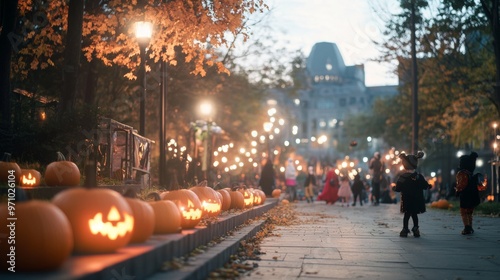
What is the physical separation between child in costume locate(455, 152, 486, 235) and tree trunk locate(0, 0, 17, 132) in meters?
9.12

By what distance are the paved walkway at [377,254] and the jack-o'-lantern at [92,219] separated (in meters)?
2.26

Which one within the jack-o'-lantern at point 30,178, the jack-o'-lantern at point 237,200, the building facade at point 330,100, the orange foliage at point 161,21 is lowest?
the jack-o'-lantern at point 237,200

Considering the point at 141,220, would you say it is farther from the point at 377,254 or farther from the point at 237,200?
the point at 237,200

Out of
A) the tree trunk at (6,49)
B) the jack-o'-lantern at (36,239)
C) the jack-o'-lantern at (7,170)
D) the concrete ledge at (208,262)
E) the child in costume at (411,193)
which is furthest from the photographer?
the child in costume at (411,193)

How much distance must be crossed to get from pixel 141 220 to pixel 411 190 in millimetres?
8917

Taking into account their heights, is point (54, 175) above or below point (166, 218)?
above

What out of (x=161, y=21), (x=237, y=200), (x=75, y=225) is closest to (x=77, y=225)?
(x=75, y=225)

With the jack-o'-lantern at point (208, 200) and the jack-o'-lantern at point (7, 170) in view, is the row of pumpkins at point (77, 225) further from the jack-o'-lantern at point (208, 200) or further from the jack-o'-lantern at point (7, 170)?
the jack-o'-lantern at point (7, 170)

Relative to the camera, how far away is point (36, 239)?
5566mm

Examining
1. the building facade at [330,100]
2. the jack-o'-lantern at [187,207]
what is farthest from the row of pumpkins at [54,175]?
the building facade at [330,100]

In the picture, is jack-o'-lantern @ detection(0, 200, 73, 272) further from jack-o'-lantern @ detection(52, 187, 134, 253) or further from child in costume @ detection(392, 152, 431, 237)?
child in costume @ detection(392, 152, 431, 237)

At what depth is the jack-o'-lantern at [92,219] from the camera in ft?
21.1

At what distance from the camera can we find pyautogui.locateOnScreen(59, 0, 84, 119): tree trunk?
17094mm

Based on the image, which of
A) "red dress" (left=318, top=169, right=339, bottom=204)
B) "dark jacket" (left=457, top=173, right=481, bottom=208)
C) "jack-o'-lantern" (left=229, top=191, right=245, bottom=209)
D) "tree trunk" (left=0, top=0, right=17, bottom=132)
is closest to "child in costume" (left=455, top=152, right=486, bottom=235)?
"dark jacket" (left=457, top=173, right=481, bottom=208)
